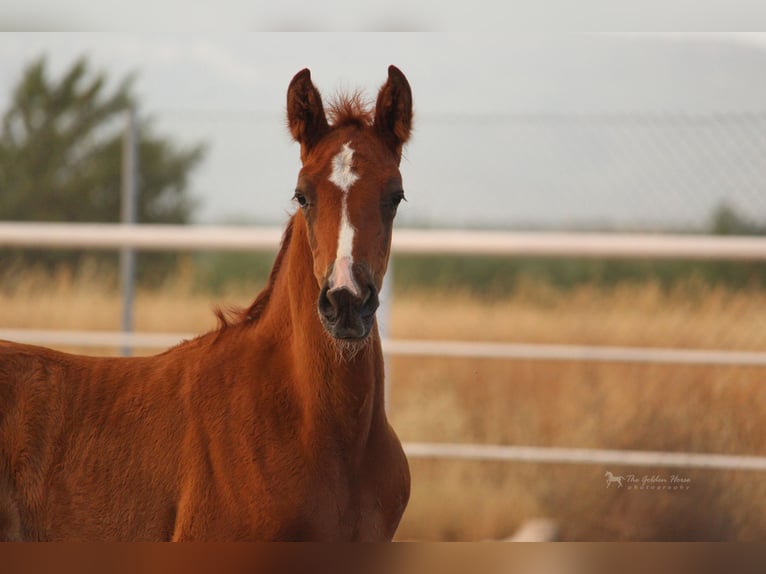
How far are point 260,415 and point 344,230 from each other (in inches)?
18.1

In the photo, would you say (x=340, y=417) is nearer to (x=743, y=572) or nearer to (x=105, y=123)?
(x=743, y=572)

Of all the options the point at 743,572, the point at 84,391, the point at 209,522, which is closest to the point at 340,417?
the point at 209,522

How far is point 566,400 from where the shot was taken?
11.7 feet

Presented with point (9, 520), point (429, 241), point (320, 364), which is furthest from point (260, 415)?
point (429, 241)

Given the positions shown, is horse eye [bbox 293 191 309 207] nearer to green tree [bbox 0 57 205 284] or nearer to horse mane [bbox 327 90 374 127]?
horse mane [bbox 327 90 374 127]

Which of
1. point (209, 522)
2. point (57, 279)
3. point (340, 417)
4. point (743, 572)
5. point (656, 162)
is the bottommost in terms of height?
point (743, 572)

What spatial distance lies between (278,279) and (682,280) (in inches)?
121

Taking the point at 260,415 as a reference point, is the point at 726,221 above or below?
above

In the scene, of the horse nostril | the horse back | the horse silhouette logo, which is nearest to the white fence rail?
the horse back

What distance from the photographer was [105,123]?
382cm

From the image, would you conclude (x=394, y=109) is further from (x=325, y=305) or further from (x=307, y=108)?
(x=325, y=305)

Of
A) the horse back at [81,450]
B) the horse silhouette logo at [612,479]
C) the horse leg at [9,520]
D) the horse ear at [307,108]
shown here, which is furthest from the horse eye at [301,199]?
the horse silhouette logo at [612,479]

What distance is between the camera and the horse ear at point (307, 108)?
1.81m

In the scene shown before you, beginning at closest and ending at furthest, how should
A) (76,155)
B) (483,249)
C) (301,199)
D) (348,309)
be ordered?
(348,309) < (301,199) < (483,249) < (76,155)
